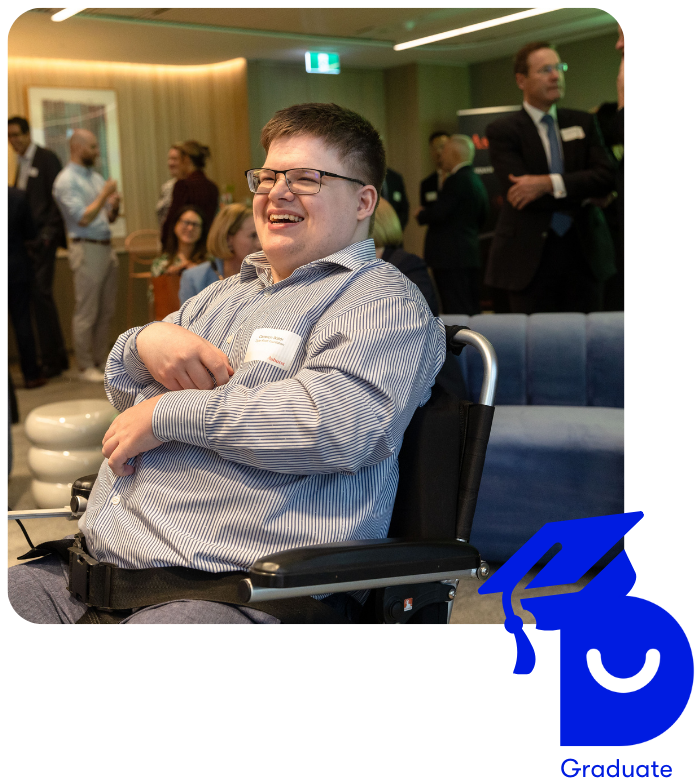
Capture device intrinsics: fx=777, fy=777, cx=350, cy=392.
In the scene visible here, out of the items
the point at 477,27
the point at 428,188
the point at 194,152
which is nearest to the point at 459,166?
the point at 428,188

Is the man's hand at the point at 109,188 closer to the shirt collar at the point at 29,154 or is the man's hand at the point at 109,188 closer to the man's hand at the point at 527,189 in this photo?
the shirt collar at the point at 29,154

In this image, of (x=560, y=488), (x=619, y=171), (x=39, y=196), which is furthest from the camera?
(x=39, y=196)

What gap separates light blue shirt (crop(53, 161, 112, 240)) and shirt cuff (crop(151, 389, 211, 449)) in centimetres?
616

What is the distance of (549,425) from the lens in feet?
8.77

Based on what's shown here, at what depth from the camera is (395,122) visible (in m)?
6.25

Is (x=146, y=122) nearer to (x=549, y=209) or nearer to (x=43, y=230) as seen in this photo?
(x=43, y=230)

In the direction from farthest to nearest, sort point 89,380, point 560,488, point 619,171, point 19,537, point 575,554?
point 89,380 → point 619,171 → point 19,537 → point 560,488 → point 575,554

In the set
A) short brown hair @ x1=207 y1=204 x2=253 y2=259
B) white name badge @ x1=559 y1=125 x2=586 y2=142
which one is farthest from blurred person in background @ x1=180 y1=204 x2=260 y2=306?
white name badge @ x1=559 y1=125 x2=586 y2=142

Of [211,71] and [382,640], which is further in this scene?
[211,71]

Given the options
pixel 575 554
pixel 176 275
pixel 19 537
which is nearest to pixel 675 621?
pixel 575 554

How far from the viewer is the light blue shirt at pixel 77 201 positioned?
22.1ft

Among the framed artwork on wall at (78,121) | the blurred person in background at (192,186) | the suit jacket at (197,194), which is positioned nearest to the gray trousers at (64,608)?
the blurred person in background at (192,186)

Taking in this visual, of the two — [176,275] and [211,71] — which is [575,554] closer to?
[176,275]

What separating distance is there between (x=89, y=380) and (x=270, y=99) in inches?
113
